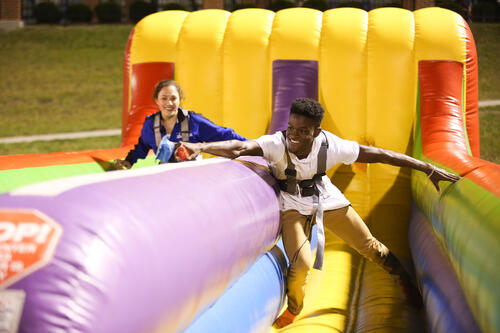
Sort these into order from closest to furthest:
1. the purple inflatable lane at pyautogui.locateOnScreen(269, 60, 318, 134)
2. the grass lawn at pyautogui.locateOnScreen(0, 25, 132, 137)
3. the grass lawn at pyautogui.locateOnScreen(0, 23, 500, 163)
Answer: the purple inflatable lane at pyautogui.locateOnScreen(269, 60, 318, 134), the grass lawn at pyautogui.locateOnScreen(0, 23, 500, 163), the grass lawn at pyautogui.locateOnScreen(0, 25, 132, 137)

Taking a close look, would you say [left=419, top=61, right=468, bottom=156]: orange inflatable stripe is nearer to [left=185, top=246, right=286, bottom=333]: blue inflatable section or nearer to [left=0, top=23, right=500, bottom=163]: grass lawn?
[left=185, top=246, right=286, bottom=333]: blue inflatable section

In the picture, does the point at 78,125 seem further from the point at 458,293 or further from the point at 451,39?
the point at 458,293

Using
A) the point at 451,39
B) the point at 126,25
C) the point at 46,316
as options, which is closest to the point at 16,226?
the point at 46,316

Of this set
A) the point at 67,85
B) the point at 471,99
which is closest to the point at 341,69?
the point at 471,99

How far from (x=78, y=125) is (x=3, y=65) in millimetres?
3438

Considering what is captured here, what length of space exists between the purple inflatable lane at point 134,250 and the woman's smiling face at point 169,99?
94 cm

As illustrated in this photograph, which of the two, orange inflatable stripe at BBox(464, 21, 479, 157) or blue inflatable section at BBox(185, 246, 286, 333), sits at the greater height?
orange inflatable stripe at BBox(464, 21, 479, 157)

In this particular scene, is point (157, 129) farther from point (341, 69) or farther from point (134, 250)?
point (134, 250)

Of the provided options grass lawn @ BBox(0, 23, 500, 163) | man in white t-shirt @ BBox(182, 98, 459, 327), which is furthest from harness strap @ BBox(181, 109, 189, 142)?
grass lawn @ BBox(0, 23, 500, 163)

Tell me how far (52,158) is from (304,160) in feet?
3.55

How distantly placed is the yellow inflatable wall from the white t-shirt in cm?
68

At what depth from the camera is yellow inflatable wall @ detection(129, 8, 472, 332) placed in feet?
9.80

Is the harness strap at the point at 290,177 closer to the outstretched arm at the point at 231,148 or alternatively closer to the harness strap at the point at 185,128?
the outstretched arm at the point at 231,148

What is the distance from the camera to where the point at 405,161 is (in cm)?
205
